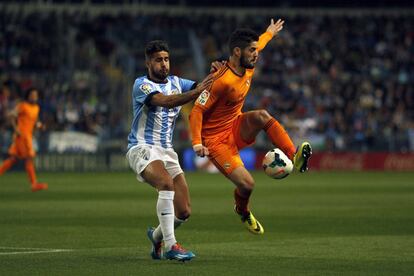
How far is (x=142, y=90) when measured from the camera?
11656 mm

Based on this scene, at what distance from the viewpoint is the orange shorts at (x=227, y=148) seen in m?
13.3

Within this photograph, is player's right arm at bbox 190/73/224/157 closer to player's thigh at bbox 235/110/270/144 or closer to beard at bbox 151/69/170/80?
player's thigh at bbox 235/110/270/144

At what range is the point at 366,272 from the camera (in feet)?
35.2

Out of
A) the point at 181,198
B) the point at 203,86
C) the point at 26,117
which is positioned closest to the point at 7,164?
the point at 26,117

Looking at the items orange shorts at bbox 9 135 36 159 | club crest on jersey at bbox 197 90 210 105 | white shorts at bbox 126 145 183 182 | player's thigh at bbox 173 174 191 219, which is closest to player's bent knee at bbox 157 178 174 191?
white shorts at bbox 126 145 183 182

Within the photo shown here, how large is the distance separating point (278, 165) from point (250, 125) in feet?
2.13

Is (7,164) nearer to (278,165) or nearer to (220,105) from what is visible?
(220,105)

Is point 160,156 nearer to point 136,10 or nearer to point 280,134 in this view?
point 280,134

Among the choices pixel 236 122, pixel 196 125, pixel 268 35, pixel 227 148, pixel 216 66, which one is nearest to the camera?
pixel 196 125

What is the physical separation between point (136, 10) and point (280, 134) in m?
34.7

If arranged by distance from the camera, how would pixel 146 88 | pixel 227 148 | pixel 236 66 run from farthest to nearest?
1. pixel 227 148
2. pixel 236 66
3. pixel 146 88

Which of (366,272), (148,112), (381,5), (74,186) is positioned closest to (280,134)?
(148,112)

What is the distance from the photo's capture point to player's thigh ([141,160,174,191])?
11526 mm

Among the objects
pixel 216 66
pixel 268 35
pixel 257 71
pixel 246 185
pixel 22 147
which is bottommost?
pixel 246 185
